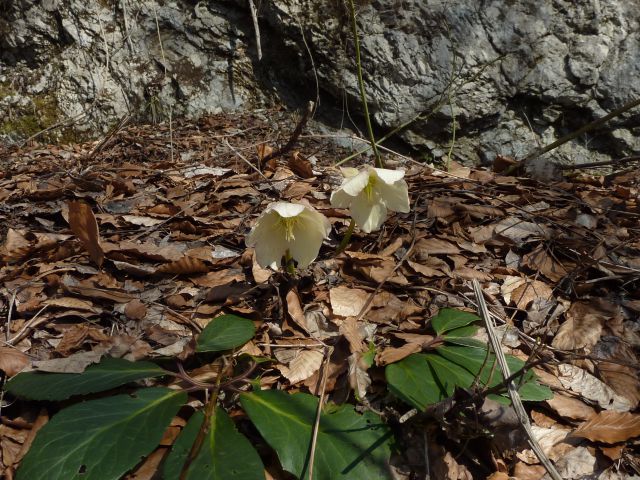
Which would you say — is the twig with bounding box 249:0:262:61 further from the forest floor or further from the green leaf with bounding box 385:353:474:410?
the green leaf with bounding box 385:353:474:410

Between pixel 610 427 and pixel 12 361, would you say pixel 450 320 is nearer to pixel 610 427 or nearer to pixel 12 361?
pixel 610 427

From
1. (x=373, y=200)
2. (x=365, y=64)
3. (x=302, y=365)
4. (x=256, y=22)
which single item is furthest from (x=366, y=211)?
(x=256, y=22)

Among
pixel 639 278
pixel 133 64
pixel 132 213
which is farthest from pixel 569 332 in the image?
pixel 133 64

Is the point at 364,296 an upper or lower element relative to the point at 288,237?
lower

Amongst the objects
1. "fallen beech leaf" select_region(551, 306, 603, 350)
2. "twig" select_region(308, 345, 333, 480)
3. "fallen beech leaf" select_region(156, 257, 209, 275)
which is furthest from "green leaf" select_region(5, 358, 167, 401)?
"fallen beech leaf" select_region(551, 306, 603, 350)

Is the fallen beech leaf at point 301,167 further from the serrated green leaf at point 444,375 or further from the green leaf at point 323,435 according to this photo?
the green leaf at point 323,435

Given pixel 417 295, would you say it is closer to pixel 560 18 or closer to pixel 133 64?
pixel 560 18

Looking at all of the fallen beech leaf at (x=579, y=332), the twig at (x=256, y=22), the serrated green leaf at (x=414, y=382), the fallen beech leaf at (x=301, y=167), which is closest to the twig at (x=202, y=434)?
the serrated green leaf at (x=414, y=382)

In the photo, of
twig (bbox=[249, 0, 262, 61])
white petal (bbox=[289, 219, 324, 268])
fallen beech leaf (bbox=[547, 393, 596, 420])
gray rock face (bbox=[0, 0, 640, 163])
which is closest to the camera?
fallen beech leaf (bbox=[547, 393, 596, 420])
